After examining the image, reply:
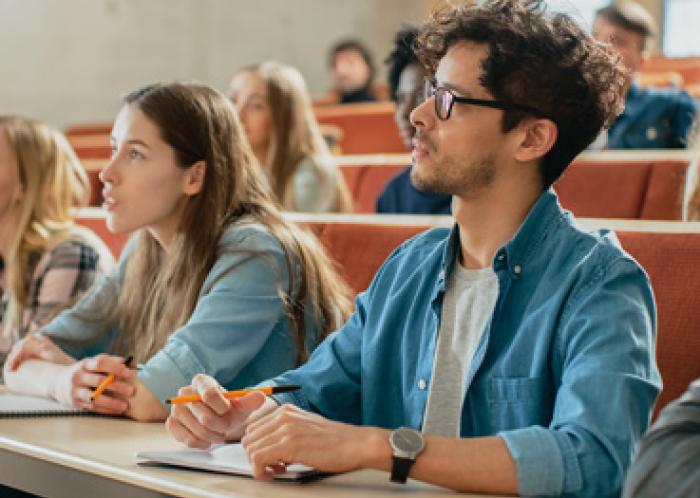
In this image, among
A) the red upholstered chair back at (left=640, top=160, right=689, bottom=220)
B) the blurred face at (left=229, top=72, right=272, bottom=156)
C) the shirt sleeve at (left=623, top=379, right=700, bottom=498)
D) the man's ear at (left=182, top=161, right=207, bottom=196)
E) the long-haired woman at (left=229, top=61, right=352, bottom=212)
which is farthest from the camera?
the blurred face at (left=229, top=72, right=272, bottom=156)

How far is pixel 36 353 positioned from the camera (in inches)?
86.3

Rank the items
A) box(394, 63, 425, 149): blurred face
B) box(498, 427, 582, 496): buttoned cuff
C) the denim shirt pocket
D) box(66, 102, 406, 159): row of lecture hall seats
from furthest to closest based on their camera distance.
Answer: box(66, 102, 406, 159): row of lecture hall seats, box(394, 63, 425, 149): blurred face, the denim shirt pocket, box(498, 427, 582, 496): buttoned cuff

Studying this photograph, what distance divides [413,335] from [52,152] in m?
1.56

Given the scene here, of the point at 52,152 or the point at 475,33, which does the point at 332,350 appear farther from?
the point at 52,152

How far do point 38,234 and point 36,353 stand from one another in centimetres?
74

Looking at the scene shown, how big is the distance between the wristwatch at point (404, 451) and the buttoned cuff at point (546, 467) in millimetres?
101

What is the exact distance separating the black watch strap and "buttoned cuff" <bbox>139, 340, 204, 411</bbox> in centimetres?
68

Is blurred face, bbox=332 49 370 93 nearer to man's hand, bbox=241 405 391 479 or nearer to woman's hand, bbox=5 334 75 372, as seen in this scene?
woman's hand, bbox=5 334 75 372

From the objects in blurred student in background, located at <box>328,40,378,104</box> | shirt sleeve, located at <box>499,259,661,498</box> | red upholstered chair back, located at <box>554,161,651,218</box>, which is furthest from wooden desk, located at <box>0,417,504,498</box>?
blurred student in background, located at <box>328,40,378,104</box>

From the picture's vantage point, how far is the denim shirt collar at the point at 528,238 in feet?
5.14

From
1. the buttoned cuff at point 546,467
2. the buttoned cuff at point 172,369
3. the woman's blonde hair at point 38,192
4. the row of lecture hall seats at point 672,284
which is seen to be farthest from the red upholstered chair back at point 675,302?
the woman's blonde hair at point 38,192

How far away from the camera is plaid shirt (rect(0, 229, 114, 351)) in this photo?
275cm

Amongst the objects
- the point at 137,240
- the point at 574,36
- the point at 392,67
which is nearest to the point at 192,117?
A: the point at 137,240

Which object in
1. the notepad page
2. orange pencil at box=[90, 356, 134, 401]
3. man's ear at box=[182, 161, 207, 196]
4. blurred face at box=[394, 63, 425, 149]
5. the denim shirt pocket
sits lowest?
the notepad page
